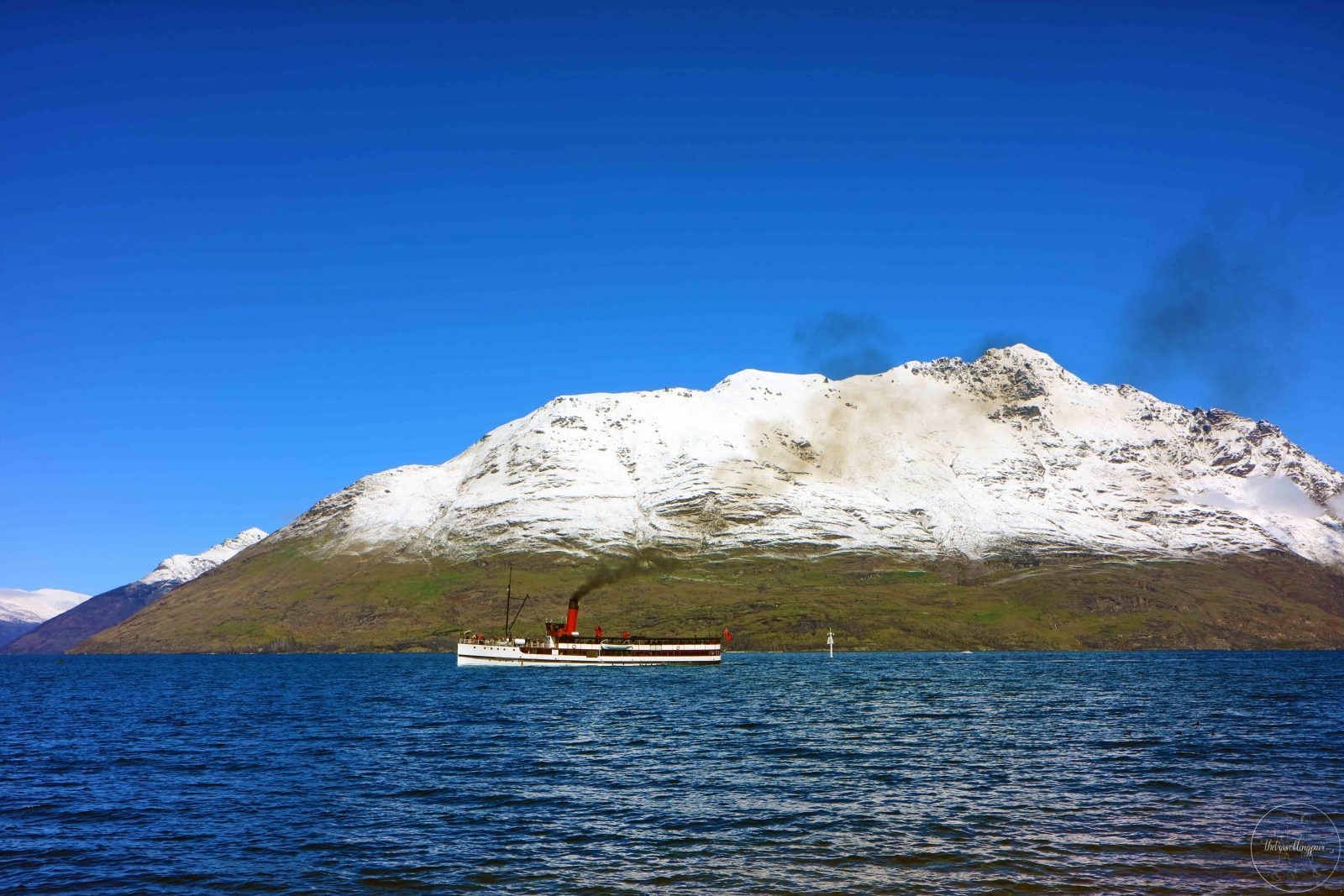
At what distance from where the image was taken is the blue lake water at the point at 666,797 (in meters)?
39.8

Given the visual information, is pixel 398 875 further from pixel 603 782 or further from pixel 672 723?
pixel 672 723

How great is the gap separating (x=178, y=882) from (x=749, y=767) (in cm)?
3659

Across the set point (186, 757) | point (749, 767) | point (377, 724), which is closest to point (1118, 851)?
point (749, 767)

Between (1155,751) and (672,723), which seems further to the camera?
(672,723)

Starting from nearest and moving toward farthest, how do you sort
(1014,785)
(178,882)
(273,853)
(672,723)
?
(178,882) → (273,853) → (1014,785) → (672,723)

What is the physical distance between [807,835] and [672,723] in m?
51.9

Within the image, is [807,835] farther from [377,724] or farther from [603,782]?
[377,724]

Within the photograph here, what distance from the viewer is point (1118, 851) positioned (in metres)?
41.9

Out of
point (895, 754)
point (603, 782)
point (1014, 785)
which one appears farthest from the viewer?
point (895, 754)

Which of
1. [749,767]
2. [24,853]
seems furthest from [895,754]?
[24,853]

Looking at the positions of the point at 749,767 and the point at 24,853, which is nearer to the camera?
the point at 24,853

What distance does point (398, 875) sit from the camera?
40.0m

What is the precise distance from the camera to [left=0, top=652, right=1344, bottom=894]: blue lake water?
1566 inches

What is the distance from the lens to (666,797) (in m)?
56.3
